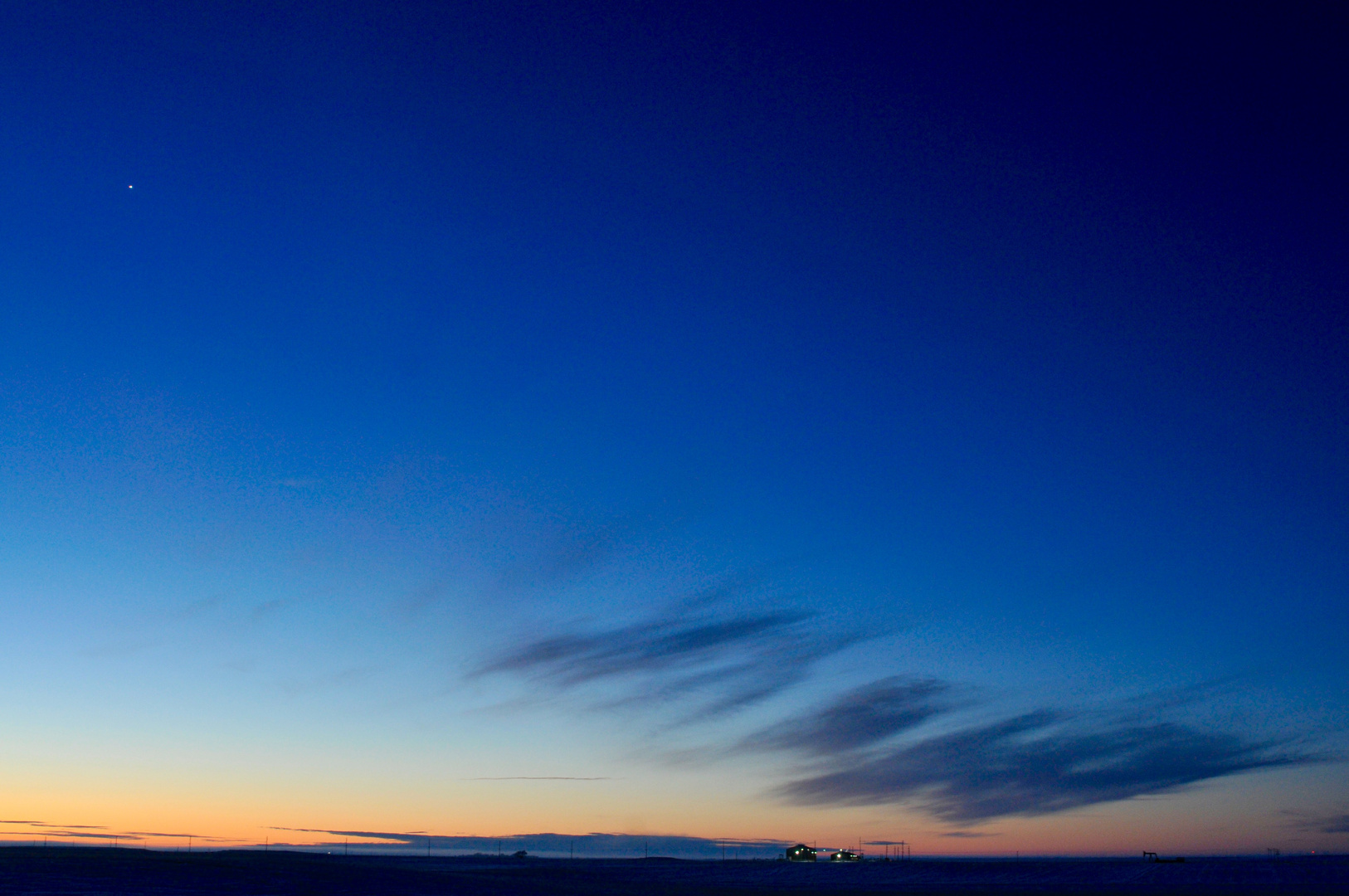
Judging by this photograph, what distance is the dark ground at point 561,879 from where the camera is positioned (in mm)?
60719

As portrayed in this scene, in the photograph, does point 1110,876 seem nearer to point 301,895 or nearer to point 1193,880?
point 1193,880

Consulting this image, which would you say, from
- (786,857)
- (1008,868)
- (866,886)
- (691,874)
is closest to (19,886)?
(866,886)

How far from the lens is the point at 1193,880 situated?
4254 inches

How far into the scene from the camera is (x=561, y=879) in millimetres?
99750

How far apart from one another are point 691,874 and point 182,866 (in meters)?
73.3

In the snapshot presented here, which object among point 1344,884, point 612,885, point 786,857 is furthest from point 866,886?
point 786,857

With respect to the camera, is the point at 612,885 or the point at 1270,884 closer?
the point at 612,885

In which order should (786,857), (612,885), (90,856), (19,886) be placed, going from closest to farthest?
(19,886)
(90,856)
(612,885)
(786,857)

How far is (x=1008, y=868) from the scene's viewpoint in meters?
139

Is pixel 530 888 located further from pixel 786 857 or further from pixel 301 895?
pixel 786 857

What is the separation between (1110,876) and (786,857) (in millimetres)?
85312

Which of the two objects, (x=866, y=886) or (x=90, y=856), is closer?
(x=90, y=856)

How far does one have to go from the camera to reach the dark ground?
2391 inches

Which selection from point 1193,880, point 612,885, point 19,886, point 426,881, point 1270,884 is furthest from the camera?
point 1193,880
